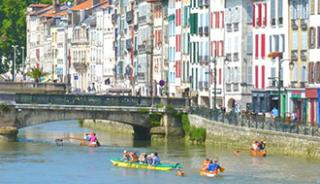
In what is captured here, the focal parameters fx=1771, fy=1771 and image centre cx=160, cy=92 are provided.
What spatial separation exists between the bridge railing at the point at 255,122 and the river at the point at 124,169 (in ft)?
5.16

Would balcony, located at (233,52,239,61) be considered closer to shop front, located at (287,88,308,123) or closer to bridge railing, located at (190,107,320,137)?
bridge railing, located at (190,107,320,137)

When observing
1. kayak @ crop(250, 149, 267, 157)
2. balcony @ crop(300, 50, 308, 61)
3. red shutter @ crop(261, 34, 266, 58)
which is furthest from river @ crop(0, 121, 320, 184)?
red shutter @ crop(261, 34, 266, 58)

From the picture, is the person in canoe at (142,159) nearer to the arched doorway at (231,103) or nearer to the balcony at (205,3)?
the arched doorway at (231,103)

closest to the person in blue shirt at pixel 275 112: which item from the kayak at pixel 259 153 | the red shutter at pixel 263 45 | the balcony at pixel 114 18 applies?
the red shutter at pixel 263 45

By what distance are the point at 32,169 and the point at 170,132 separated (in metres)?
24.6

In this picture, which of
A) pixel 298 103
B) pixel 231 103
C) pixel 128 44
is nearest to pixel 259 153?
pixel 298 103

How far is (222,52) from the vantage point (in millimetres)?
129250

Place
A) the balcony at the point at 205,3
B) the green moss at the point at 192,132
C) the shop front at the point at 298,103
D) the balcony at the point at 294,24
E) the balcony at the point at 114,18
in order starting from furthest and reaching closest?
the balcony at the point at 114,18, the balcony at the point at 205,3, the green moss at the point at 192,132, the balcony at the point at 294,24, the shop front at the point at 298,103

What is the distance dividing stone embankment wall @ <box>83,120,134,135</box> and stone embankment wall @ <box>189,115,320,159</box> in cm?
1701

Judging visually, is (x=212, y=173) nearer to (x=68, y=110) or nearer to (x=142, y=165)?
(x=142, y=165)

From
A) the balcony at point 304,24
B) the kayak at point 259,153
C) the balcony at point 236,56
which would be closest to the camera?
the kayak at point 259,153

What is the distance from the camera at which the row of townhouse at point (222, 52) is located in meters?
109

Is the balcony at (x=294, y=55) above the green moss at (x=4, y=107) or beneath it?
above

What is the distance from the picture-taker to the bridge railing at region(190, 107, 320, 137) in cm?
9299
